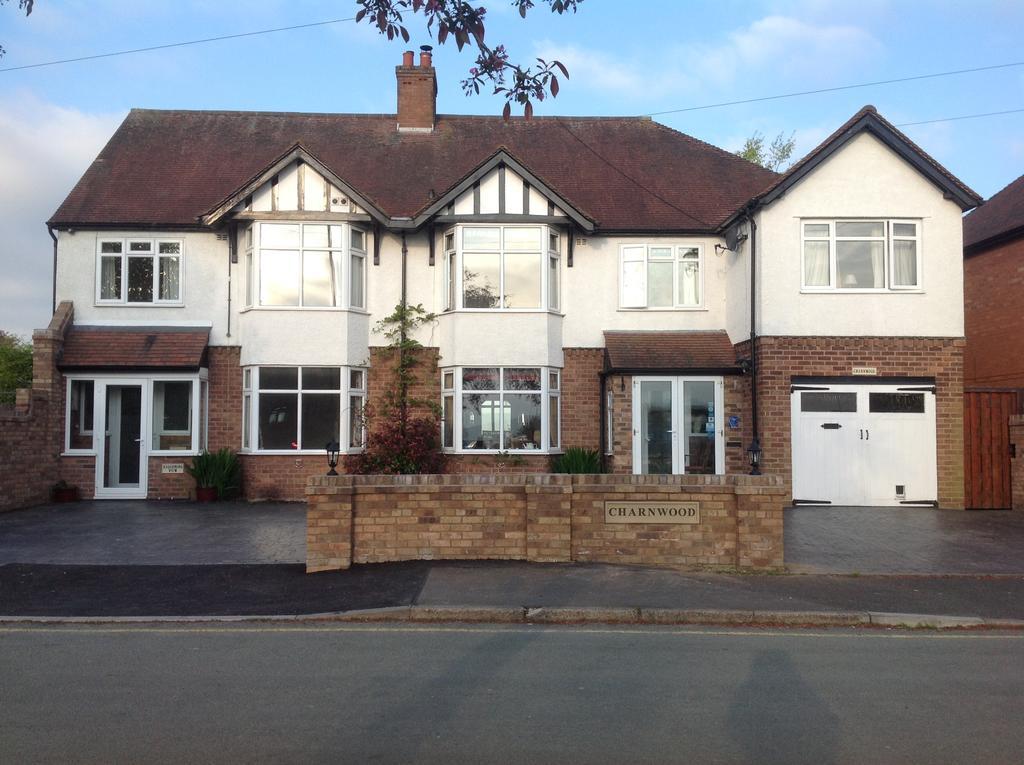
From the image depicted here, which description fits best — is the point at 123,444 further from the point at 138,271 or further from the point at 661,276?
the point at 661,276

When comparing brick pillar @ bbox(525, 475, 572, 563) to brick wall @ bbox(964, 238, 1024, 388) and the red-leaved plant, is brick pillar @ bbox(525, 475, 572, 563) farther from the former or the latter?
brick wall @ bbox(964, 238, 1024, 388)

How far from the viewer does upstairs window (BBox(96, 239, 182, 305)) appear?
60.8ft

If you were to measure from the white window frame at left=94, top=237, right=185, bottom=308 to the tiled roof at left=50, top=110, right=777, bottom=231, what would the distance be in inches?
16.2

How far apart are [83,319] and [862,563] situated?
1547cm

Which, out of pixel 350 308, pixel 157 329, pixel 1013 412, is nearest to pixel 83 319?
pixel 157 329

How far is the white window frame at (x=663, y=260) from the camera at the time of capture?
18.9 m

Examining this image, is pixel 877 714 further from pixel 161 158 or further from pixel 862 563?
pixel 161 158

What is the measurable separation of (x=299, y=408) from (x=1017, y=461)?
44.3 ft

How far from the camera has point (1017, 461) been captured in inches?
639

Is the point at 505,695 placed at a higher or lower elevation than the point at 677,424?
lower

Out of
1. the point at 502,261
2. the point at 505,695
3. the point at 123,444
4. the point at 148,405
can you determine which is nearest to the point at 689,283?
the point at 502,261

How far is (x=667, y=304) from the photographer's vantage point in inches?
748

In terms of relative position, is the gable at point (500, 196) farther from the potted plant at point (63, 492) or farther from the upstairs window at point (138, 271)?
the potted plant at point (63, 492)

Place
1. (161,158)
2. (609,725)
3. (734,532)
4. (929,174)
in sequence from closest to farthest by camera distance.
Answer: (609,725) → (734,532) → (929,174) → (161,158)
